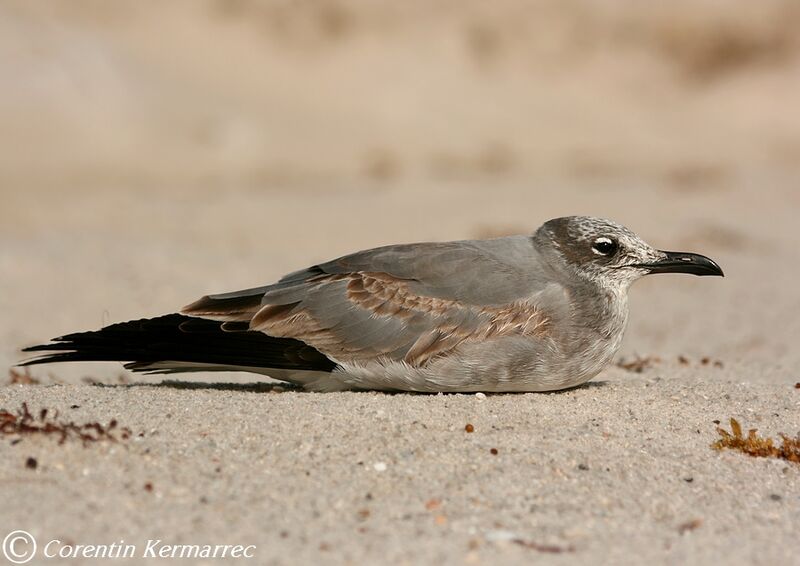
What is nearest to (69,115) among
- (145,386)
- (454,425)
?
(145,386)

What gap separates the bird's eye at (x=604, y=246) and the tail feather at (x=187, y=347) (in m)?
1.61

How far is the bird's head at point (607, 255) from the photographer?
6.13m

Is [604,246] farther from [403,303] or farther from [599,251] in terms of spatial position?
[403,303]

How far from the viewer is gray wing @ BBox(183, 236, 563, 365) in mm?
5754

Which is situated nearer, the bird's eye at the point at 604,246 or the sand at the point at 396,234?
the sand at the point at 396,234

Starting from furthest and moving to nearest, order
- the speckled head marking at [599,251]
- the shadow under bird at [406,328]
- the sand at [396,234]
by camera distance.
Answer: the speckled head marking at [599,251] < the shadow under bird at [406,328] < the sand at [396,234]

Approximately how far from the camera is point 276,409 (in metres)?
5.28

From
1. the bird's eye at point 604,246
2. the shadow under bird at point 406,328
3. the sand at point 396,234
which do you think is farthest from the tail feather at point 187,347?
the bird's eye at point 604,246

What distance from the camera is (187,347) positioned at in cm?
583

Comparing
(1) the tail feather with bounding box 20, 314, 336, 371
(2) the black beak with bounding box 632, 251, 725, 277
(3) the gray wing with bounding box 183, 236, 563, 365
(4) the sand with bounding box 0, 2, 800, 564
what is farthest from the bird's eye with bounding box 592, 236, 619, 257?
(1) the tail feather with bounding box 20, 314, 336, 371

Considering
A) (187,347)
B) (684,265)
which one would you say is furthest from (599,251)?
(187,347)

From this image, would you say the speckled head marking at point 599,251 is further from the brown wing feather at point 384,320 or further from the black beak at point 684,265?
the brown wing feather at point 384,320

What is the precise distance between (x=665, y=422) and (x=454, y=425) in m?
1.10

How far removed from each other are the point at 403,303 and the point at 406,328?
0.15 metres
